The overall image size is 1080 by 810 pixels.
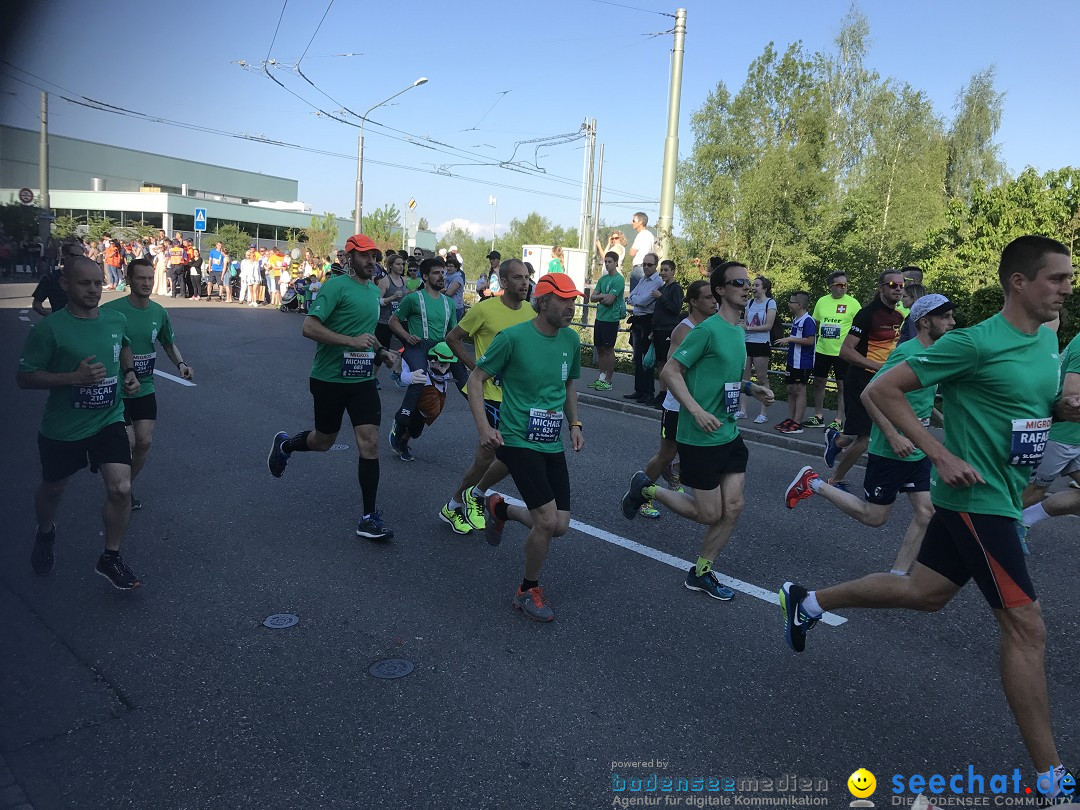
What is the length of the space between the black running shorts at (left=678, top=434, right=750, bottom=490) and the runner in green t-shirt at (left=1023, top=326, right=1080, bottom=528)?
1977 mm

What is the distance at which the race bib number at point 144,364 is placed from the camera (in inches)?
229

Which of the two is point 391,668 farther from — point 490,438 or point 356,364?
point 356,364

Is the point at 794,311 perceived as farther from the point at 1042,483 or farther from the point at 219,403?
the point at 219,403

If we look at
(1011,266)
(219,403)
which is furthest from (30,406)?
(219,403)

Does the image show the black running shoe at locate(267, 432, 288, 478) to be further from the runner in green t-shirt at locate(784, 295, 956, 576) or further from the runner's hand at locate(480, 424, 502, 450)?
the runner in green t-shirt at locate(784, 295, 956, 576)

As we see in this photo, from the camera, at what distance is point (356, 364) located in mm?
5789

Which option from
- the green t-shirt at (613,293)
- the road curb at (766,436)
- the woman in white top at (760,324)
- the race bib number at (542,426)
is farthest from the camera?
the green t-shirt at (613,293)

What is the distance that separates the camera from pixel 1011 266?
10.4ft

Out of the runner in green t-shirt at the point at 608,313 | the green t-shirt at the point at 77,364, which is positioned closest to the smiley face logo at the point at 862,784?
the green t-shirt at the point at 77,364

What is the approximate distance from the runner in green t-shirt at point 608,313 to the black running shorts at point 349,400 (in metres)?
7.53

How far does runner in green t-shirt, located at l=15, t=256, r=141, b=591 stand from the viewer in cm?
426

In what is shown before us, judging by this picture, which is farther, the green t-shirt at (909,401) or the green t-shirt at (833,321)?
the green t-shirt at (833,321)

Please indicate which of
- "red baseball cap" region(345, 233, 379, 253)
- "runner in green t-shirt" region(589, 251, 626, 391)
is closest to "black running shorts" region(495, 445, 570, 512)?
"red baseball cap" region(345, 233, 379, 253)

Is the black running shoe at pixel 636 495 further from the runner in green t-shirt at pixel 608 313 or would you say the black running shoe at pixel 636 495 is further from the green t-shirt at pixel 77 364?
the runner in green t-shirt at pixel 608 313
